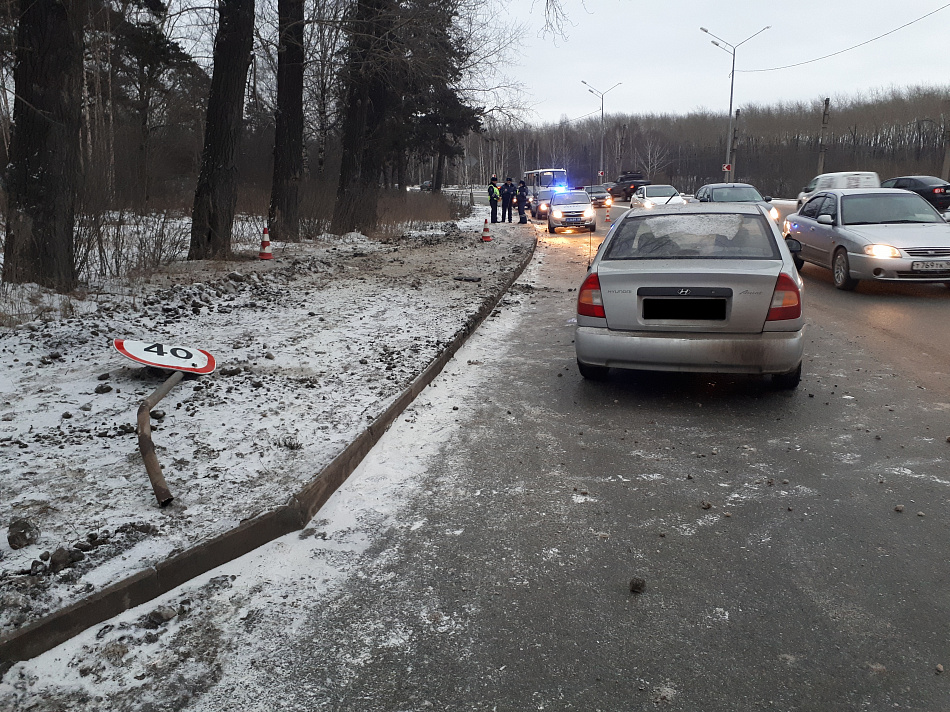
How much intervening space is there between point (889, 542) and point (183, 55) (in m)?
26.2

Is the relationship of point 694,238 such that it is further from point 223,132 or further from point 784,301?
point 223,132

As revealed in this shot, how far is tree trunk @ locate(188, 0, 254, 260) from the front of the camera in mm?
12578

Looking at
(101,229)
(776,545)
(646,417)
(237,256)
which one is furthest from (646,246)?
(237,256)

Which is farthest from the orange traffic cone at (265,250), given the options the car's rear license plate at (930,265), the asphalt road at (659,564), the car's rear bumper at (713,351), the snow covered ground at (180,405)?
the car's rear license plate at (930,265)

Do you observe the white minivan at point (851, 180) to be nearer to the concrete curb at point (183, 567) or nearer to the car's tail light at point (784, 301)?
the car's tail light at point (784, 301)

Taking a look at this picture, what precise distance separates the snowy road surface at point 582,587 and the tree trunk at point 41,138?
221 inches

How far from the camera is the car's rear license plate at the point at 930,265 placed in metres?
10.3

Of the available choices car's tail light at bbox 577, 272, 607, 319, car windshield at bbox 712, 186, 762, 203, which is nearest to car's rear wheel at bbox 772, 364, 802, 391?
car's tail light at bbox 577, 272, 607, 319

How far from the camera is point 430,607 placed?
2.96m

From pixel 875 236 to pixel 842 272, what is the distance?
78cm

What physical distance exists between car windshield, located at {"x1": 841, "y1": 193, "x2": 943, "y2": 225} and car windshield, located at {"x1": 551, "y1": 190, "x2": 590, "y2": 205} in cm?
1628

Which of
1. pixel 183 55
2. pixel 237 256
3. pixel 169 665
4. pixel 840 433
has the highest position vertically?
pixel 183 55

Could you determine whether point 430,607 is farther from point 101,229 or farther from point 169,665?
point 101,229

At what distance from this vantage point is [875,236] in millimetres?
10969
